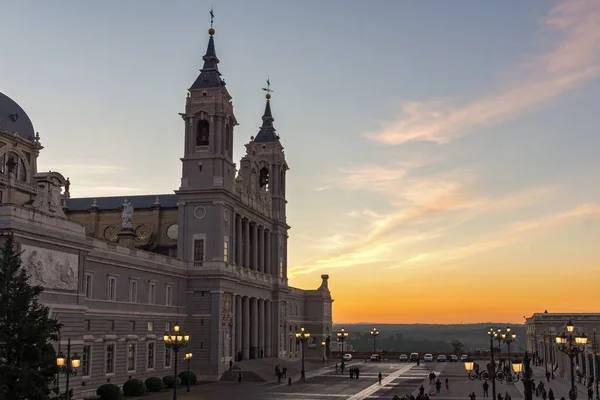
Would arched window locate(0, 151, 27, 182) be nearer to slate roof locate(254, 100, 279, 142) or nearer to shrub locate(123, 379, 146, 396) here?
shrub locate(123, 379, 146, 396)

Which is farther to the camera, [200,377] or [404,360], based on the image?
[404,360]

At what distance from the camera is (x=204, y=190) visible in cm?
7662

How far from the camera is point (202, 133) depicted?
80.0 metres

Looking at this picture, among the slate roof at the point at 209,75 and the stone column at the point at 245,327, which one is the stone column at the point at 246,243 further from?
the slate roof at the point at 209,75

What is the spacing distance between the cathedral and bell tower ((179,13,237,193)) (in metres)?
0.13

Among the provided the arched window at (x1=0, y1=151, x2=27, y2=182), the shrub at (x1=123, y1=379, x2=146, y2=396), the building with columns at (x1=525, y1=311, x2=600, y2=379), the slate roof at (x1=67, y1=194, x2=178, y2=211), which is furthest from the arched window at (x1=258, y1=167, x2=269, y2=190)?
the shrub at (x1=123, y1=379, x2=146, y2=396)

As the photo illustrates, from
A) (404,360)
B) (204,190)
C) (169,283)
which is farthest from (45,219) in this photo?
(404,360)

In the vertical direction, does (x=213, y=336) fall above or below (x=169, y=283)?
below

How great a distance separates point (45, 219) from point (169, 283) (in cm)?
2820

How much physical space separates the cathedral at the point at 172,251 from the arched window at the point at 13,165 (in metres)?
0.14

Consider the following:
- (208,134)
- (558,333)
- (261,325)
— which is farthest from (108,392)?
(558,333)

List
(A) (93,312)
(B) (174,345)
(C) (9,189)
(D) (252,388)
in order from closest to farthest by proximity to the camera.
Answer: (B) (174,345), (A) (93,312), (D) (252,388), (C) (9,189)

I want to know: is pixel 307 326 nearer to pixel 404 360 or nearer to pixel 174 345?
pixel 404 360

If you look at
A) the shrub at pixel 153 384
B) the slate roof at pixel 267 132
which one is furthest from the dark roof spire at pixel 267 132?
the shrub at pixel 153 384
